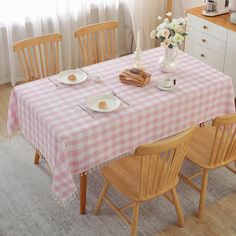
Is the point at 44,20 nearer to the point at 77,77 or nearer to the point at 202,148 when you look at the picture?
the point at 77,77

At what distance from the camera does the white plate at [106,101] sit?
2973mm

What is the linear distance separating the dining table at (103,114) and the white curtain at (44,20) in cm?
135

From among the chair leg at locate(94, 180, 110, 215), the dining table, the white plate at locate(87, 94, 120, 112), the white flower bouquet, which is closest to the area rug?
the chair leg at locate(94, 180, 110, 215)

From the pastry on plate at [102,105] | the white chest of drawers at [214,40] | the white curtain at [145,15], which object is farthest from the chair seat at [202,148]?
the white curtain at [145,15]

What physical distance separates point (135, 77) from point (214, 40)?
1.41 m

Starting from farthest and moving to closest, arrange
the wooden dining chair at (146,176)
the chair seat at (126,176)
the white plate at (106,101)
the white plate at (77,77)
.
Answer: the white plate at (77,77) < the white plate at (106,101) < the chair seat at (126,176) < the wooden dining chair at (146,176)

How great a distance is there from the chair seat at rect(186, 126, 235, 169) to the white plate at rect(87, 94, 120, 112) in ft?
1.87

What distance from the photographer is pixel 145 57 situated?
3637 mm

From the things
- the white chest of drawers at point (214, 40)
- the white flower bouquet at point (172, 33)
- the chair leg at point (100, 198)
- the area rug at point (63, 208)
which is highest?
the white flower bouquet at point (172, 33)

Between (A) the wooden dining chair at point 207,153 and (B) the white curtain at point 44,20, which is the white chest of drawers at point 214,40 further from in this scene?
(A) the wooden dining chair at point 207,153

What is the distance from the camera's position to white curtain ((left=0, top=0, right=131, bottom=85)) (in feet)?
14.8

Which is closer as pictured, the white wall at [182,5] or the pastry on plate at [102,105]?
the pastry on plate at [102,105]

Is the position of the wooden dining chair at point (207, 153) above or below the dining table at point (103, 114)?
below

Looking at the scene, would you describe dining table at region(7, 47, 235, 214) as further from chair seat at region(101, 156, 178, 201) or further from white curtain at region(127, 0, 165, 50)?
white curtain at region(127, 0, 165, 50)
